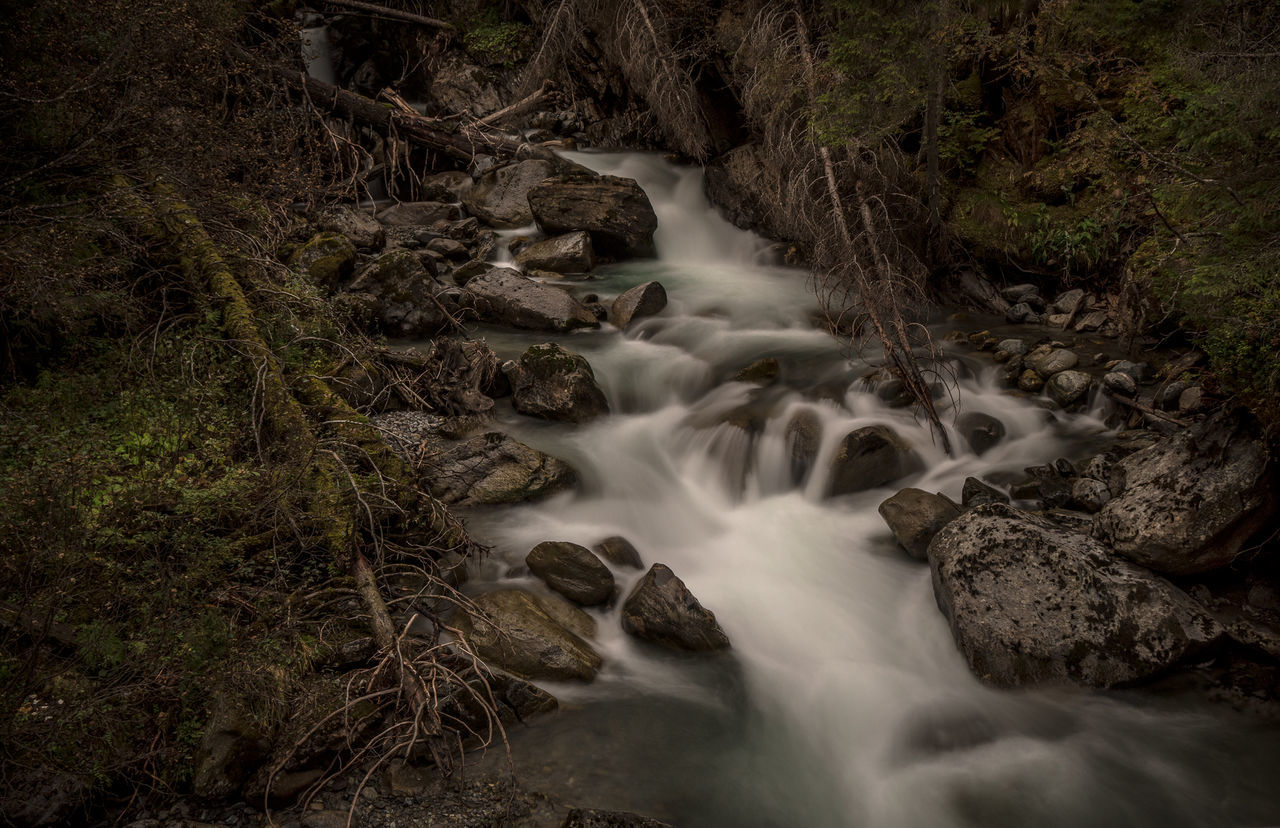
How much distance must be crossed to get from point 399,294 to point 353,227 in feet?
8.58

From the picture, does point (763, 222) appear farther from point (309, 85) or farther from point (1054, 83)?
point (309, 85)

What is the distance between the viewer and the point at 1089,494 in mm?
5961

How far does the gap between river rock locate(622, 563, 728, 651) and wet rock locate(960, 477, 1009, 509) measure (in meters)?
2.74

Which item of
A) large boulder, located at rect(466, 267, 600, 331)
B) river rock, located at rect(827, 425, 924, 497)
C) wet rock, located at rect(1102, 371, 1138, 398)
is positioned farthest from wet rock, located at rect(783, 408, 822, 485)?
large boulder, located at rect(466, 267, 600, 331)

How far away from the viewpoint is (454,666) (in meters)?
4.23

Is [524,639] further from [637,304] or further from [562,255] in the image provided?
[562,255]

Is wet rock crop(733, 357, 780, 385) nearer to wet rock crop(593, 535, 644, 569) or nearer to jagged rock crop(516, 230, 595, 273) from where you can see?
wet rock crop(593, 535, 644, 569)

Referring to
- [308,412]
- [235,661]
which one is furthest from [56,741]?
[308,412]

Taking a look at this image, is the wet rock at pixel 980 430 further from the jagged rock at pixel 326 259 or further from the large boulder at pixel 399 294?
the jagged rock at pixel 326 259

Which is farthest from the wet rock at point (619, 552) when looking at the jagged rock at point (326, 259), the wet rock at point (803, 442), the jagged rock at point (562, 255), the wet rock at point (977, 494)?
the jagged rock at point (562, 255)

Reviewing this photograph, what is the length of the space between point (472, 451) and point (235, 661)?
293cm

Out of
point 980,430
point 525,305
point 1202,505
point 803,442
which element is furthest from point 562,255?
point 1202,505

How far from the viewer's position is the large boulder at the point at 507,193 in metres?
12.9

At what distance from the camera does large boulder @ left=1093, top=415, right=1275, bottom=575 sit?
16.0ft
